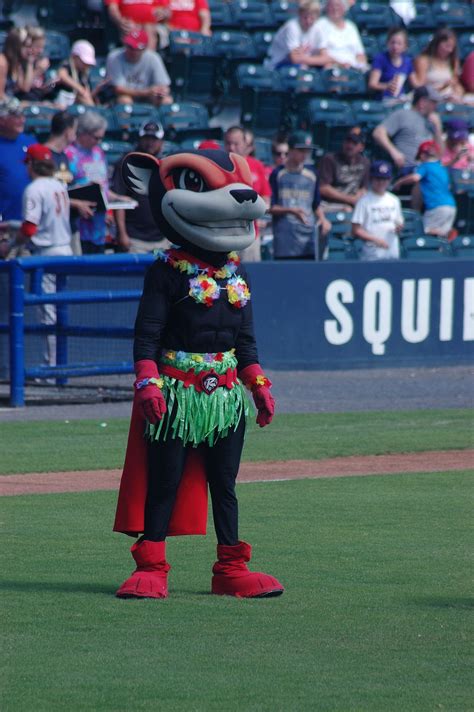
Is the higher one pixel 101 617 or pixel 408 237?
pixel 408 237

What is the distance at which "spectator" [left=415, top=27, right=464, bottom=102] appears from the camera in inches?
721

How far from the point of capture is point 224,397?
5.77 meters

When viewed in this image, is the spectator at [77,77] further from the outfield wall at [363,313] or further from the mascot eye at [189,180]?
the mascot eye at [189,180]

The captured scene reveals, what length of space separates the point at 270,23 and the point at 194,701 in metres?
16.5

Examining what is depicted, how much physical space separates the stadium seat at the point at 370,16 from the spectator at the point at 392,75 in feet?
6.75

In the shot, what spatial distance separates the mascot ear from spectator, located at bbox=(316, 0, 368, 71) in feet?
41.3

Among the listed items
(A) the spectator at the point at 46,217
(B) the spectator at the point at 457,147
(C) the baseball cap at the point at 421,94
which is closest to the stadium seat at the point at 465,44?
(C) the baseball cap at the point at 421,94

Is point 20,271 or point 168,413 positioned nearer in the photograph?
point 168,413

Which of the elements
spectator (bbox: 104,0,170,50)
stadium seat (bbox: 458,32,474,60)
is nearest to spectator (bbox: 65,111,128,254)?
spectator (bbox: 104,0,170,50)

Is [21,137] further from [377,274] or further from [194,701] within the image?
[194,701]

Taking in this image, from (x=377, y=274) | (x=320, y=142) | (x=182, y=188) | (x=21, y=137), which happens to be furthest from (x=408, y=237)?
(x=182, y=188)

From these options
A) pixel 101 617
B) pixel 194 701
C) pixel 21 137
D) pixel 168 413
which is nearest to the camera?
pixel 194 701

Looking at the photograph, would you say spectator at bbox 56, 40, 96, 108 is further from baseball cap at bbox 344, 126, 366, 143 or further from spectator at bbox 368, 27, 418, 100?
spectator at bbox 368, 27, 418, 100

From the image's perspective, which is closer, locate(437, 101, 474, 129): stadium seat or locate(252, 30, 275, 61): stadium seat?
locate(437, 101, 474, 129): stadium seat
